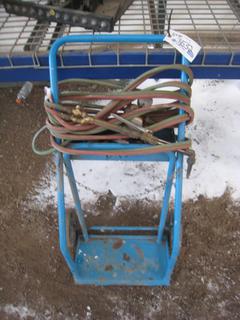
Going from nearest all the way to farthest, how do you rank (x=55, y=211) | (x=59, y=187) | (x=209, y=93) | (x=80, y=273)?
(x=59, y=187)
(x=80, y=273)
(x=55, y=211)
(x=209, y=93)

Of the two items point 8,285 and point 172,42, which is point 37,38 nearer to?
point 172,42

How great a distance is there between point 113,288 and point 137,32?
47.1 inches

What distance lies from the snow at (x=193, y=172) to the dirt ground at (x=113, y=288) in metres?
0.09

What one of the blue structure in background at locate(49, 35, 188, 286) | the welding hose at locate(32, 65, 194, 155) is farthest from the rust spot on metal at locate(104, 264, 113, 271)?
the welding hose at locate(32, 65, 194, 155)

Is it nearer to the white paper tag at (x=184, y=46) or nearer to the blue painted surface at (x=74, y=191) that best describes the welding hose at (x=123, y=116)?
the white paper tag at (x=184, y=46)

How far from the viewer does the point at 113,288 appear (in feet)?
5.35

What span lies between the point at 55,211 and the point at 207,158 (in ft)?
3.19

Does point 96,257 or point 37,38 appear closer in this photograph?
point 37,38

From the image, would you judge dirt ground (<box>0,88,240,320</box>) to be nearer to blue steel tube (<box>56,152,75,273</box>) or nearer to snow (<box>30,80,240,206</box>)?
snow (<box>30,80,240,206</box>)

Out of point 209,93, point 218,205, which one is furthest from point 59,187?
point 209,93

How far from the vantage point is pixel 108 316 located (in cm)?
155

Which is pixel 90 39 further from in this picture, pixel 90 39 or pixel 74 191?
pixel 74 191

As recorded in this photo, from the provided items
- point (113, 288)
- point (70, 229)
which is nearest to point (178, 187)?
point (70, 229)

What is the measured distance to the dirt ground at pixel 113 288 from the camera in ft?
5.14
